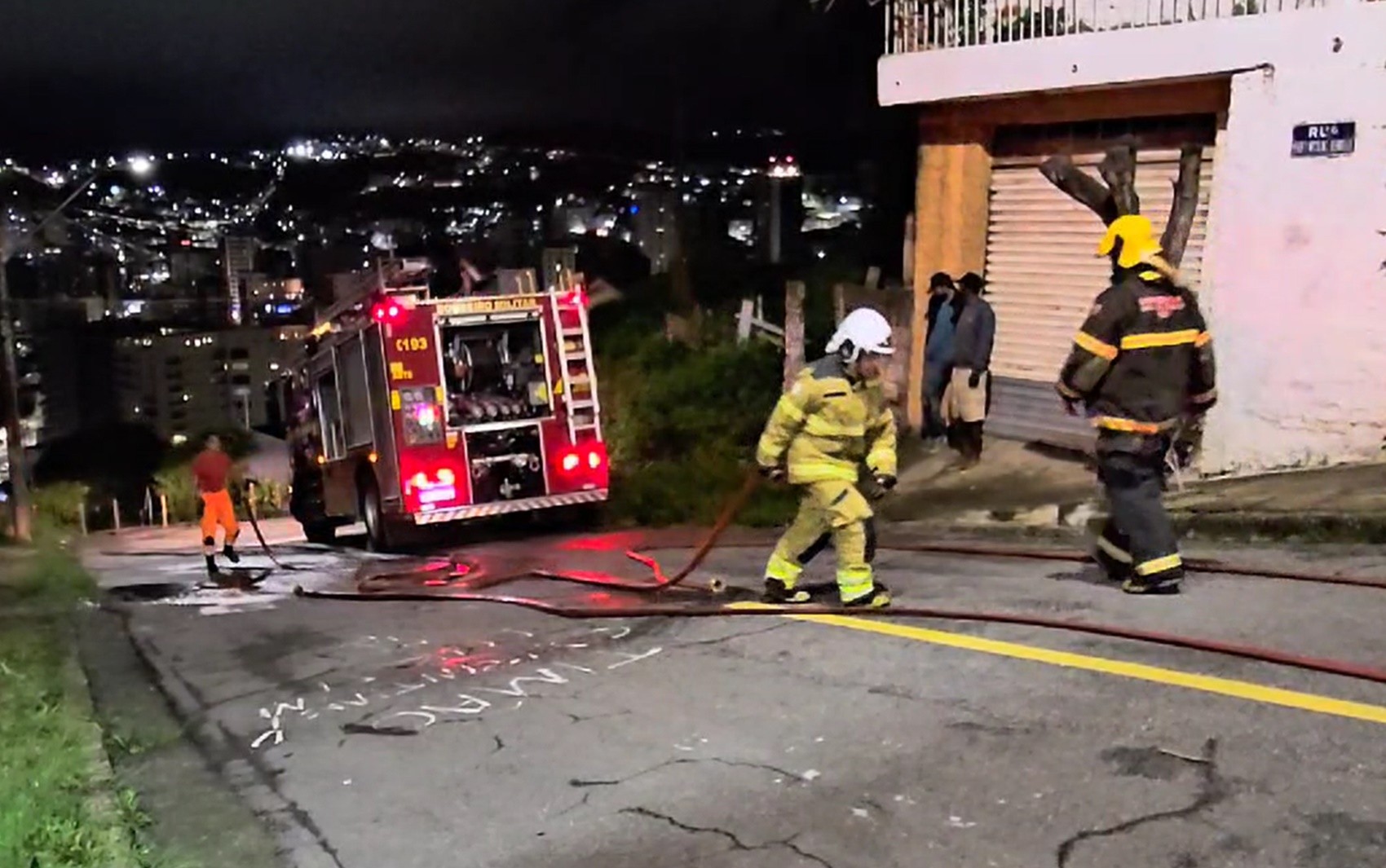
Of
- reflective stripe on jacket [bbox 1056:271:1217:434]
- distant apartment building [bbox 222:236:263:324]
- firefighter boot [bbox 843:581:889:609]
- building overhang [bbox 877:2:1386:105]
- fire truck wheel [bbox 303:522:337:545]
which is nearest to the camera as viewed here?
reflective stripe on jacket [bbox 1056:271:1217:434]

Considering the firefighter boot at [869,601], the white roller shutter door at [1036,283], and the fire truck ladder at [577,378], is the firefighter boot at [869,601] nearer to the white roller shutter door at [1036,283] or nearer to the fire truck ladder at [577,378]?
the white roller shutter door at [1036,283]

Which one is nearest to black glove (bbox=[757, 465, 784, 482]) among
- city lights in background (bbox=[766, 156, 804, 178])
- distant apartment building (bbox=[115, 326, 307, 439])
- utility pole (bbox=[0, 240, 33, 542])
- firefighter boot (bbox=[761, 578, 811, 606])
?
firefighter boot (bbox=[761, 578, 811, 606])

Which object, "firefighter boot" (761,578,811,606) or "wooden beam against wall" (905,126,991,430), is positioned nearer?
"firefighter boot" (761,578,811,606)

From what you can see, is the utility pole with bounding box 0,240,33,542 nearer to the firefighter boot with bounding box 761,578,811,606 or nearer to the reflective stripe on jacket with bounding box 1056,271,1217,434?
the firefighter boot with bounding box 761,578,811,606

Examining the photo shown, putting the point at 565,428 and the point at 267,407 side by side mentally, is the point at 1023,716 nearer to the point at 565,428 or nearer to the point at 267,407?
the point at 565,428

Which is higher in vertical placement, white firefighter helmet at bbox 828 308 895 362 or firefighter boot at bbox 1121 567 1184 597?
white firefighter helmet at bbox 828 308 895 362

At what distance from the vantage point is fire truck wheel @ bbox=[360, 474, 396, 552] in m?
13.2

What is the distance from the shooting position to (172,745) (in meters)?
5.43

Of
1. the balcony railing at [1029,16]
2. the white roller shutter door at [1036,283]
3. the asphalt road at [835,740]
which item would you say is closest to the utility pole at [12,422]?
the balcony railing at [1029,16]

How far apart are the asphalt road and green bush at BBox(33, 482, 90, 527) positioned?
28.3 m

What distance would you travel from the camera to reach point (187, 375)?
5722 cm

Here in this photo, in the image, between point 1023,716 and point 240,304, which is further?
point 240,304

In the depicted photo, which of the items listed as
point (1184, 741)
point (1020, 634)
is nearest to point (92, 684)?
point (1020, 634)

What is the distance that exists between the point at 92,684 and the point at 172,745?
1.68 metres
